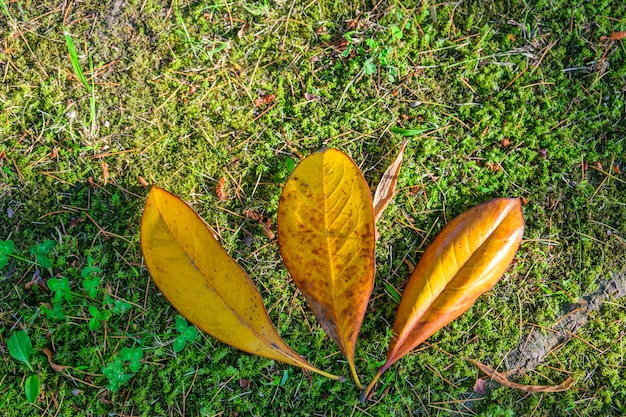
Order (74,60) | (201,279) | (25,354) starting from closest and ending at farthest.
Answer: (201,279), (25,354), (74,60)

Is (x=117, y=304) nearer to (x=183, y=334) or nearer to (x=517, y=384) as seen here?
(x=183, y=334)

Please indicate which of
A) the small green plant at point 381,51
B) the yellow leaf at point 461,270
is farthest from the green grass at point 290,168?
the yellow leaf at point 461,270

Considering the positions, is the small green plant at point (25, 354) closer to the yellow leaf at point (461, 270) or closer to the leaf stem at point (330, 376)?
the leaf stem at point (330, 376)

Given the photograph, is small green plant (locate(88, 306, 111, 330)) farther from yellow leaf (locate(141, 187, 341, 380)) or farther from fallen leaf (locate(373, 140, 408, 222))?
fallen leaf (locate(373, 140, 408, 222))

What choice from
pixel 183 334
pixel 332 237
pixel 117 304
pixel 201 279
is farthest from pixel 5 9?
pixel 332 237

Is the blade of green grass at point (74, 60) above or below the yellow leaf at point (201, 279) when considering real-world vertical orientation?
above

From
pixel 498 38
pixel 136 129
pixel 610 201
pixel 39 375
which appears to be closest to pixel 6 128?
pixel 136 129
